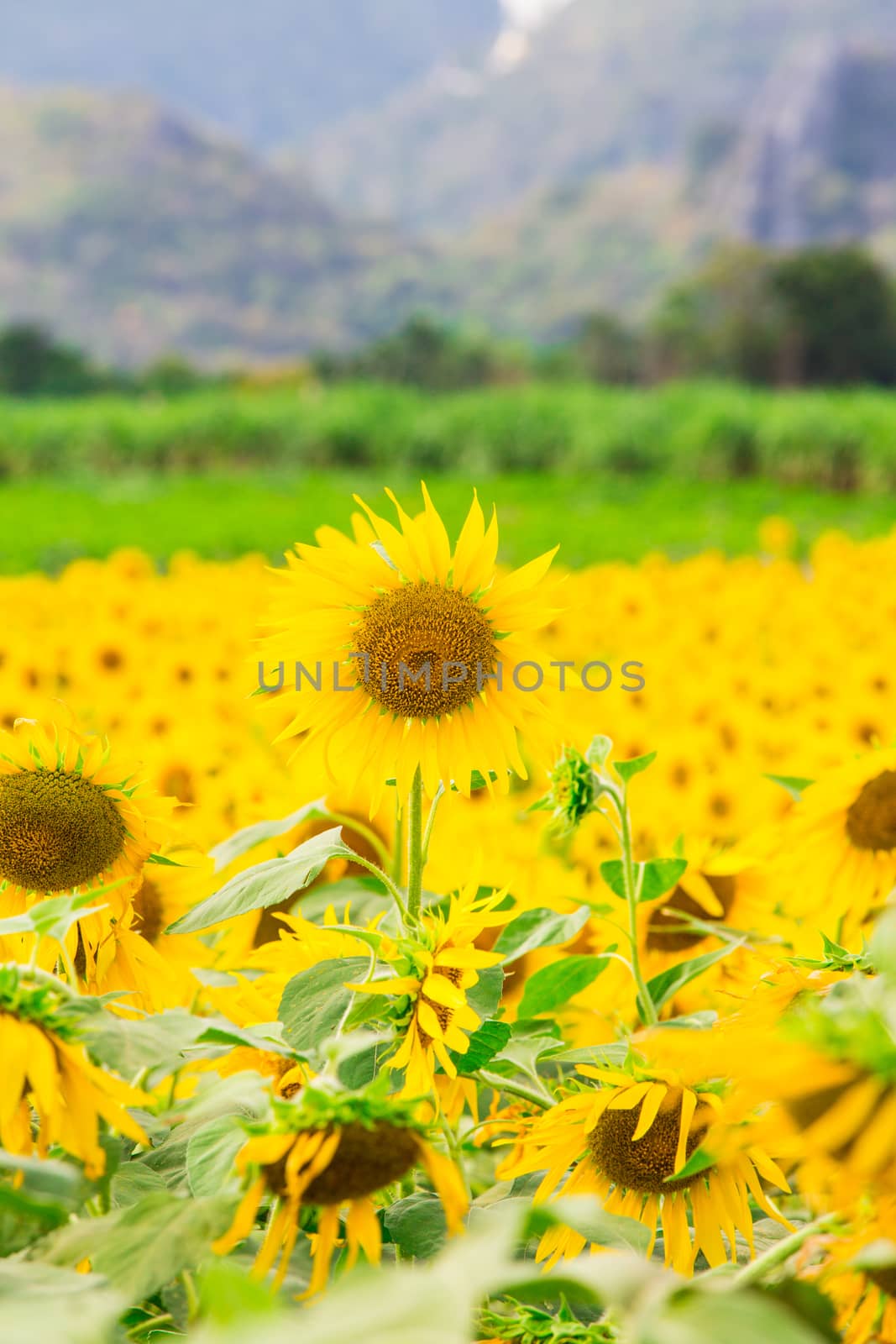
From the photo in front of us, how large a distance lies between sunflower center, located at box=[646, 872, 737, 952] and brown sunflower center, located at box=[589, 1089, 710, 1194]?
1.59ft

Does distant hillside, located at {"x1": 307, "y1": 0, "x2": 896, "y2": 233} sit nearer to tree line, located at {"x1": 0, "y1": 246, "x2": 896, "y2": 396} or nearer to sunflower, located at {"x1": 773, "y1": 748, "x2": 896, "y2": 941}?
tree line, located at {"x1": 0, "y1": 246, "x2": 896, "y2": 396}

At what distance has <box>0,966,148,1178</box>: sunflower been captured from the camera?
0.60 meters

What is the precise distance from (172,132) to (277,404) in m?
69.9

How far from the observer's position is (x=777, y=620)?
355 cm

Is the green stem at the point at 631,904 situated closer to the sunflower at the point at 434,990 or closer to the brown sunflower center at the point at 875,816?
the sunflower at the point at 434,990

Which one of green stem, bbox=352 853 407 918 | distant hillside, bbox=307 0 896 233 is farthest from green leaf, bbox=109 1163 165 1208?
distant hillside, bbox=307 0 896 233

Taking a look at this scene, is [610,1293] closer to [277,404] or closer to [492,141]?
[277,404]

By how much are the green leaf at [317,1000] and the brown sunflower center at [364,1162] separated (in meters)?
0.17

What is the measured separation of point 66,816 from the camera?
0.87 meters

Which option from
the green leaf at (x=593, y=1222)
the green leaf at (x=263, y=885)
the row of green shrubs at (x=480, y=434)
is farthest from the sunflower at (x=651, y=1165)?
the row of green shrubs at (x=480, y=434)

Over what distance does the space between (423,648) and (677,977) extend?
334mm

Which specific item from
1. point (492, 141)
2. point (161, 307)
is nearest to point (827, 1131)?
point (161, 307)

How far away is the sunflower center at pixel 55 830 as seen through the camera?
0.86 meters

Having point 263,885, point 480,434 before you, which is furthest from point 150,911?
point 480,434
